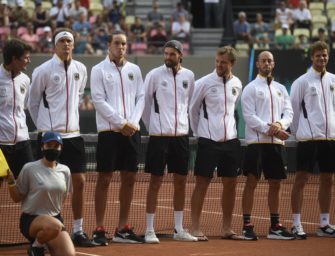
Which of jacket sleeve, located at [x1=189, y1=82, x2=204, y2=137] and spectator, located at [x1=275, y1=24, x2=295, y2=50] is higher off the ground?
spectator, located at [x1=275, y1=24, x2=295, y2=50]

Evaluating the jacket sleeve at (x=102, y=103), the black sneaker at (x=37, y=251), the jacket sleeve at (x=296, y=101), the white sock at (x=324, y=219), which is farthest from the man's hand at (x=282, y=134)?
the black sneaker at (x=37, y=251)

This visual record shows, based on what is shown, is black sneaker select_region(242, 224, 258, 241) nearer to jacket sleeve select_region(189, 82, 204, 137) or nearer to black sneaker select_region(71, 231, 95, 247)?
jacket sleeve select_region(189, 82, 204, 137)

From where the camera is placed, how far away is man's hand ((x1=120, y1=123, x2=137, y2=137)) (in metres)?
12.9

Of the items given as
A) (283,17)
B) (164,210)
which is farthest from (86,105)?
(164,210)

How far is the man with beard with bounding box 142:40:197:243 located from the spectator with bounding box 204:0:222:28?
19.6 metres

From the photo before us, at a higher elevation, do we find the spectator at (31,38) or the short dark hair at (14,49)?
the spectator at (31,38)

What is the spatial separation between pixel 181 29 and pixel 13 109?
18956 mm

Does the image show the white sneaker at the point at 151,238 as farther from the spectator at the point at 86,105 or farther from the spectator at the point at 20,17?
the spectator at the point at 20,17

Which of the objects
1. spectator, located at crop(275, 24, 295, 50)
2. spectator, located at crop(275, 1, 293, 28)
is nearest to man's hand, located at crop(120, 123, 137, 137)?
spectator, located at crop(275, 24, 295, 50)

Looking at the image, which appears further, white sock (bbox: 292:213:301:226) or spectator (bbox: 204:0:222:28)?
spectator (bbox: 204:0:222:28)

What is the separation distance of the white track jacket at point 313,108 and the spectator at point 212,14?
61.3 feet

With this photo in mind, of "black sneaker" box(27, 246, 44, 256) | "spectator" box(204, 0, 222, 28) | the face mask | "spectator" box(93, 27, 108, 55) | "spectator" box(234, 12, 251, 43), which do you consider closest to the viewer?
"black sneaker" box(27, 246, 44, 256)

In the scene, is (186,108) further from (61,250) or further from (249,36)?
(249,36)

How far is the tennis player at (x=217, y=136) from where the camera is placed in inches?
539
